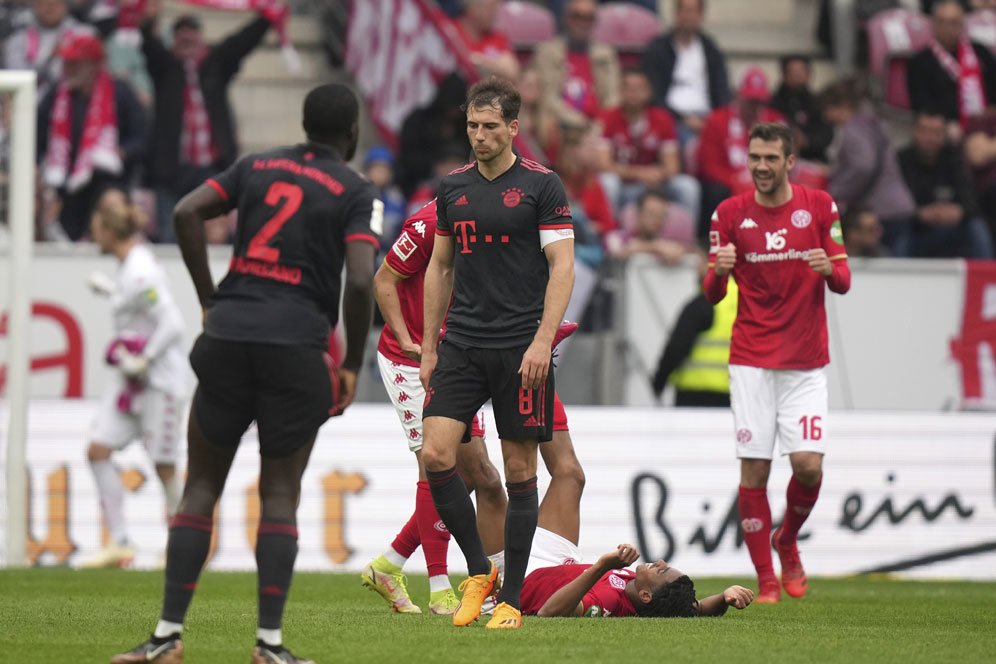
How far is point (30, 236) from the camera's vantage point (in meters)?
13.7

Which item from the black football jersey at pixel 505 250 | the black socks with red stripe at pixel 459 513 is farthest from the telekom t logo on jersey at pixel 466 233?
the black socks with red stripe at pixel 459 513

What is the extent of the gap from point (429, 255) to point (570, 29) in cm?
933

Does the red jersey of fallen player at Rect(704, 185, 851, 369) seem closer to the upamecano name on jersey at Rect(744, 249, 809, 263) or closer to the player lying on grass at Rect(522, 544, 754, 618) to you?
the upamecano name on jersey at Rect(744, 249, 809, 263)

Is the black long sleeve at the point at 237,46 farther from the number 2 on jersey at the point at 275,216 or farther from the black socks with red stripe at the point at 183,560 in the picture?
the black socks with red stripe at the point at 183,560

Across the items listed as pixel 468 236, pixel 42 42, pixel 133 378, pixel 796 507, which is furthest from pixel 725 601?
pixel 42 42

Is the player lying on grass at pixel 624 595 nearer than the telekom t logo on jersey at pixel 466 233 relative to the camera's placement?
No

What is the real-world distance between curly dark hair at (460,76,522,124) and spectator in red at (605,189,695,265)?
6.89m

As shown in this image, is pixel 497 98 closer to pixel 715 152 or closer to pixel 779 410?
pixel 779 410

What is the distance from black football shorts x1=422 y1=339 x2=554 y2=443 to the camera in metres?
8.03

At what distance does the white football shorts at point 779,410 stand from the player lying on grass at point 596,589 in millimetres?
1758

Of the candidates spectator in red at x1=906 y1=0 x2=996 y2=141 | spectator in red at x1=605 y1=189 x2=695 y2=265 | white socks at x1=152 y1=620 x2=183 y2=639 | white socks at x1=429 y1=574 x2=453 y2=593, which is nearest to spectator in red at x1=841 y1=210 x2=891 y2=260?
spectator in red at x1=605 y1=189 x2=695 y2=265

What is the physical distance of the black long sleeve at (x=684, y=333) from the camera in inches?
543

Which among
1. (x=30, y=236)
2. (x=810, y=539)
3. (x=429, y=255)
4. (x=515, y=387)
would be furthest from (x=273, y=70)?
(x=515, y=387)

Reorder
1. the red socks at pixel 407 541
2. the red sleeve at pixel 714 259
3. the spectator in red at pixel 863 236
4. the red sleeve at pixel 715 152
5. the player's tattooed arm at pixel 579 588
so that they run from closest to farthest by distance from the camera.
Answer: the player's tattooed arm at pixel 579 588 → the red socks at pixel 407 541 → the red sleeve at pixel 714 259 → the spectator in red at pixel 863 236 → the red sleeve at pixel 715 152
